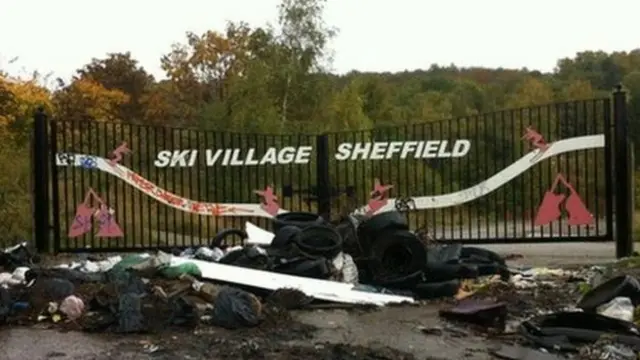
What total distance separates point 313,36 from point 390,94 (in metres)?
12.0

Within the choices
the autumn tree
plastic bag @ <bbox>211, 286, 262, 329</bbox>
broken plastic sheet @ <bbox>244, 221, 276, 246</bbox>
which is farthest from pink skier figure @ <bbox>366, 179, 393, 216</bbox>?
the autumn tree

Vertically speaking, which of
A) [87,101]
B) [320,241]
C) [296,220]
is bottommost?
[320,241]

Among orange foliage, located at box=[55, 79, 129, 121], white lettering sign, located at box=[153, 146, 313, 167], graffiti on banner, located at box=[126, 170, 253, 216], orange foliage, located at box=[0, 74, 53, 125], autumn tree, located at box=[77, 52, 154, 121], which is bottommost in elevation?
graffiti on banner, located at box=[126, 170, 253, 216]

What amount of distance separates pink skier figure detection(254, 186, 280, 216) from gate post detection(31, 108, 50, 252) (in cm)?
302

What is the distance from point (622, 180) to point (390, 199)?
3219 mm

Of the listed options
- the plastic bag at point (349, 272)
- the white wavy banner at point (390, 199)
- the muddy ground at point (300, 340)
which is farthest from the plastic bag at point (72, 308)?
the white wavy banner at point (390, 199)

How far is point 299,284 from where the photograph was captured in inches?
324

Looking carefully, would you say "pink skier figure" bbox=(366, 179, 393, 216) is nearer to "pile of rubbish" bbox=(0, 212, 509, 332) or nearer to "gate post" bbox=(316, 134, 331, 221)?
"gate post" bbox=(316, 134, 331, 221)

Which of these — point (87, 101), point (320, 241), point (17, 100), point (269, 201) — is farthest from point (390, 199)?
point (87, 101)

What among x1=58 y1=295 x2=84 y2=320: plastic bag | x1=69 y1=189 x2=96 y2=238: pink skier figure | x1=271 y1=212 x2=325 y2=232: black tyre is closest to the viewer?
x1=58 y1=295 x2=84 y2=320: plastic bag

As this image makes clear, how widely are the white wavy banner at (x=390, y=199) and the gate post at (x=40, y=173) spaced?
0.77ft

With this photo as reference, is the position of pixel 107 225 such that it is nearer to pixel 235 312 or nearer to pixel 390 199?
pixel 390 199

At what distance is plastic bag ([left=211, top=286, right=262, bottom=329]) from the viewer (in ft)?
22.4

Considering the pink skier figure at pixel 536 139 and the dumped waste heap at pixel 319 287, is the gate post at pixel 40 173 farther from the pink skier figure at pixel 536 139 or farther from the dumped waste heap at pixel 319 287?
the pink skier figure at pixel 536 139
